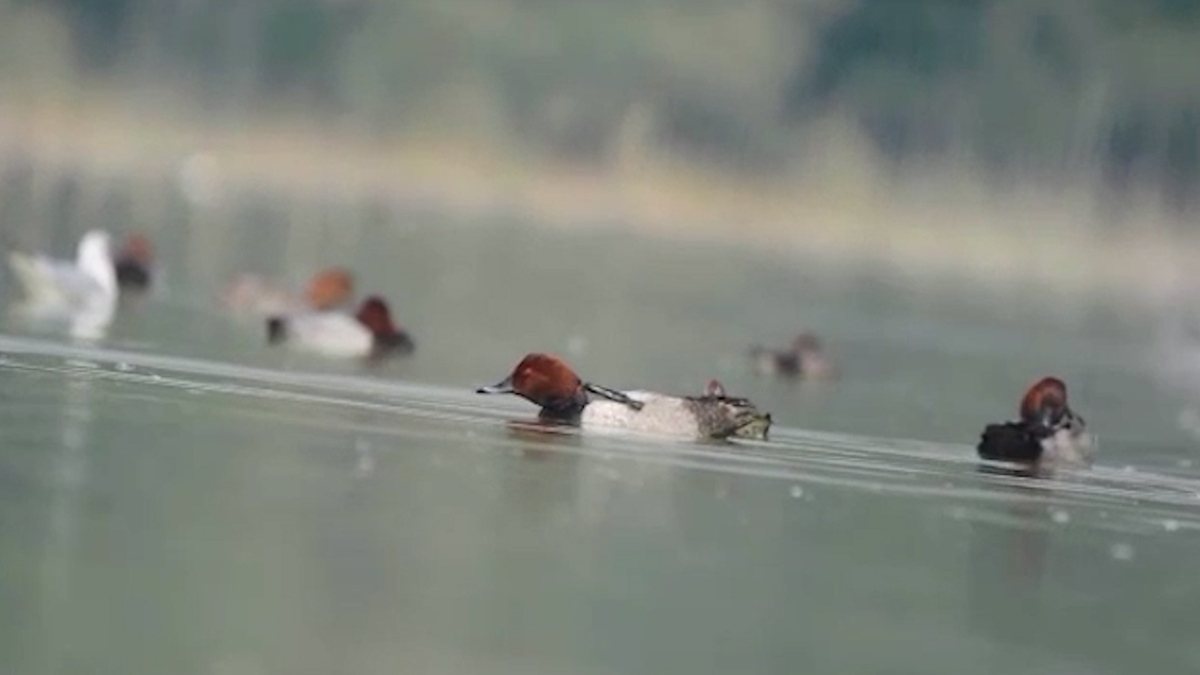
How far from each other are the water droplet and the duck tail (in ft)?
22.7

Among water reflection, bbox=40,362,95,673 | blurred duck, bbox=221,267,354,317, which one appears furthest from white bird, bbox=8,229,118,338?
water reflection, bbox=40,362,95,673

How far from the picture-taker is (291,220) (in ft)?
119

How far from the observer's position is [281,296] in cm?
1895

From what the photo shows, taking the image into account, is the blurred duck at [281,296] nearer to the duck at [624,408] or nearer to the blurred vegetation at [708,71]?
the duck at [624,408]

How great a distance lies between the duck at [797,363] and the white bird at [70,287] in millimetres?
3535

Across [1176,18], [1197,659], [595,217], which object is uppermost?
[1176,18]

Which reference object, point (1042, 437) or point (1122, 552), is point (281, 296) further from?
point (1122, 552)

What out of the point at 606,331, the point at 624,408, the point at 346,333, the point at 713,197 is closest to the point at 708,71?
the point at 713,197

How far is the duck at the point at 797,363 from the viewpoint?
17.4 metres

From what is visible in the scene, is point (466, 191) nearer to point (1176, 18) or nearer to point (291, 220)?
point (291, 220)

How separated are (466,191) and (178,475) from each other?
3162 centimetres

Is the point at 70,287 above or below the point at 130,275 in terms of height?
below

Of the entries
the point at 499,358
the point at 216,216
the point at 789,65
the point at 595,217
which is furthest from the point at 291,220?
the point at 499,358

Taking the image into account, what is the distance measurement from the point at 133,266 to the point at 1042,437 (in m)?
8.56
